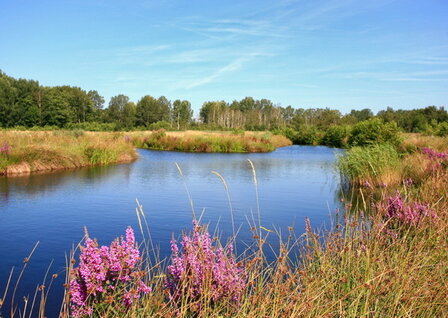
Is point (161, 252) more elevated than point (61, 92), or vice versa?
point (61, 92)

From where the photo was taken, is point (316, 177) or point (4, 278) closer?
point (4, 278)

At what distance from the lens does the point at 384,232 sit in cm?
516

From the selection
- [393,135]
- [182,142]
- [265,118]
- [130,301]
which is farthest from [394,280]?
[265,118]

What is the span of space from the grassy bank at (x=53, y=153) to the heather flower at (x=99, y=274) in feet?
48.6

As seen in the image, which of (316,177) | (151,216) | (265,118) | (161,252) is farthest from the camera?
(265,118)

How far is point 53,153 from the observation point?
59.3 feet

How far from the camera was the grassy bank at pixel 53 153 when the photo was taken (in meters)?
16.5

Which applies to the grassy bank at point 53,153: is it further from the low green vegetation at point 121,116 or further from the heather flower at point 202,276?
the low green vegetation at point 121,116

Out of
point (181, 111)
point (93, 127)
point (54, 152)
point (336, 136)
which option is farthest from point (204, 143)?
point (181, 111)

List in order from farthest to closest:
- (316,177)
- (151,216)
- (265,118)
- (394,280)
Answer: (265,118)
(316,177)
(151,216)
(394,280)

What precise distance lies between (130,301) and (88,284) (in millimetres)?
337

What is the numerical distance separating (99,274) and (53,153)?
1676cm

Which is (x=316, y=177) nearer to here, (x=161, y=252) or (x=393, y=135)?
(x=393, y=135)

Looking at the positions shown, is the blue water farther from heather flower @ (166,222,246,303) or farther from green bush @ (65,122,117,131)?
green bush @ (65,122,117,131)
